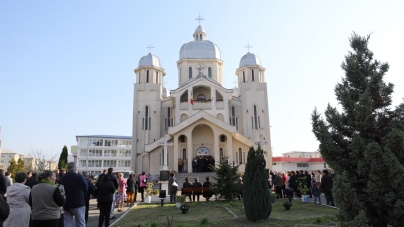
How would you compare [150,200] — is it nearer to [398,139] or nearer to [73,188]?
[73,188]

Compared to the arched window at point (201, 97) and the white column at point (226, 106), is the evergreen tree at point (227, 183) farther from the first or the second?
the arched window at point (201, 97)

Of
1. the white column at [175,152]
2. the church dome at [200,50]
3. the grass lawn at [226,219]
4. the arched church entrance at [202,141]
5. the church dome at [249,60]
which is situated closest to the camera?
the grass lawn at [226,219]

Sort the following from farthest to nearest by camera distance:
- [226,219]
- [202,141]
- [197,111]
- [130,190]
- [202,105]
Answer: [202,105], [197,111], [202,141], [130,190], [226,219]

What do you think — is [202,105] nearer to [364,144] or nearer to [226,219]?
[226,219]

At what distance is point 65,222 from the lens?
742 cm

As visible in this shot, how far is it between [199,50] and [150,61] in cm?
765

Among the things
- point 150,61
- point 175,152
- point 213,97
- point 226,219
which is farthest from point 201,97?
point 226,219

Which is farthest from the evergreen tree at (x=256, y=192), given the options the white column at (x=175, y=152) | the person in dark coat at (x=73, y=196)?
the white column at (x=175, y=152)

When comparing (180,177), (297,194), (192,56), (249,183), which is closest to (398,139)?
(249,183)

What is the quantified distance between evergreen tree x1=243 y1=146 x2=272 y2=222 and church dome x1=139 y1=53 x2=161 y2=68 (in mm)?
30794

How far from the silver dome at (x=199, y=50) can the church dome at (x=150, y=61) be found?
4.43 metres

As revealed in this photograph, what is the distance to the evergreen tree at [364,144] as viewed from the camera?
248 inches

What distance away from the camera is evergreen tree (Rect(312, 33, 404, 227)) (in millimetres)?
6297

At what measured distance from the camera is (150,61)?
39281 mm
